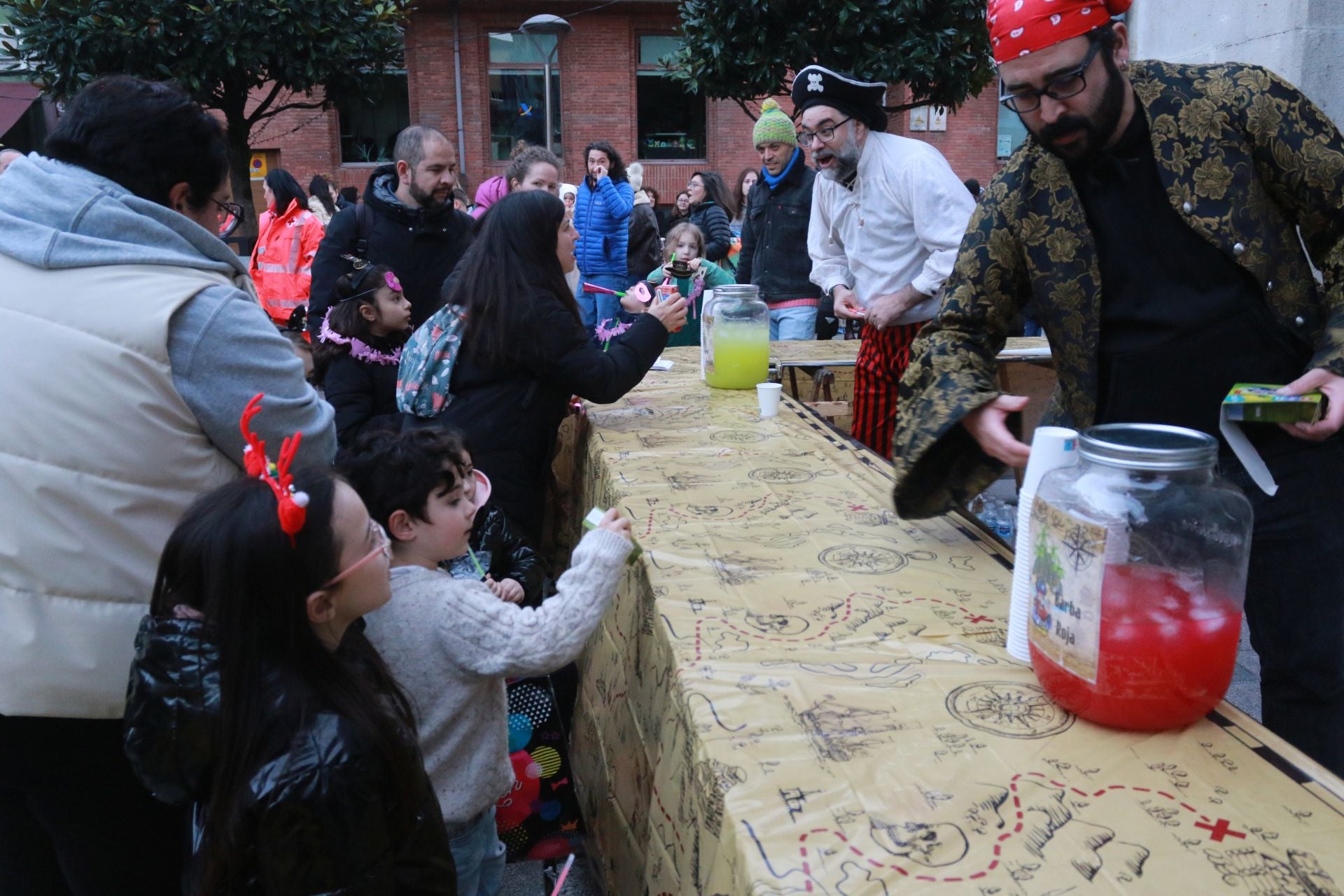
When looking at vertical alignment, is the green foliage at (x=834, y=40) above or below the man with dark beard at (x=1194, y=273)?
above

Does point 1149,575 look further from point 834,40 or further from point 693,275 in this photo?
point 834,40

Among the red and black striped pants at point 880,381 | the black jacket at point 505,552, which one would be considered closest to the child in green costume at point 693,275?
the red and black striped pants at point 880,381

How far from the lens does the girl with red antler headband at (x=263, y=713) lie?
1190mm

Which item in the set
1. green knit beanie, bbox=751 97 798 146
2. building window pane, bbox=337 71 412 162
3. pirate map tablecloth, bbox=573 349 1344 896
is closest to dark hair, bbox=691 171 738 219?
green knit beanie, bbox=751 97 798 146

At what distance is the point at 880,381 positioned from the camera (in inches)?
133

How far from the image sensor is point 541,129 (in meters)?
17.3

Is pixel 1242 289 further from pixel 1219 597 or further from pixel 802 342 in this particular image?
pixel 802 342

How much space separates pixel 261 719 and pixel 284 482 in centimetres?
29

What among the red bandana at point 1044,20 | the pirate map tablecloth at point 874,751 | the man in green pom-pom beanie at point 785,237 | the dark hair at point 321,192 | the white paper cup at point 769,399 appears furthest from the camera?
the dark hair at point 321,192

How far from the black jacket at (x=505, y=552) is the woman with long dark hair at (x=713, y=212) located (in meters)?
4.80

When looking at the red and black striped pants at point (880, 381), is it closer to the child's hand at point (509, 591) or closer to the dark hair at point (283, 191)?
the child's hand at point (509, 591)

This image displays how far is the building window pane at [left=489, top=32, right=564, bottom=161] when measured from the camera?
671 inches

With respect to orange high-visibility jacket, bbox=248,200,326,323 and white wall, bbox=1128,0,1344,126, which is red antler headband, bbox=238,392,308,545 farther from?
orange high-visibility jacket, bbox=248,200,326,323

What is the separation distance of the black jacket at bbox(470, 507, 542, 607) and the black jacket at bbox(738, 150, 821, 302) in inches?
118
